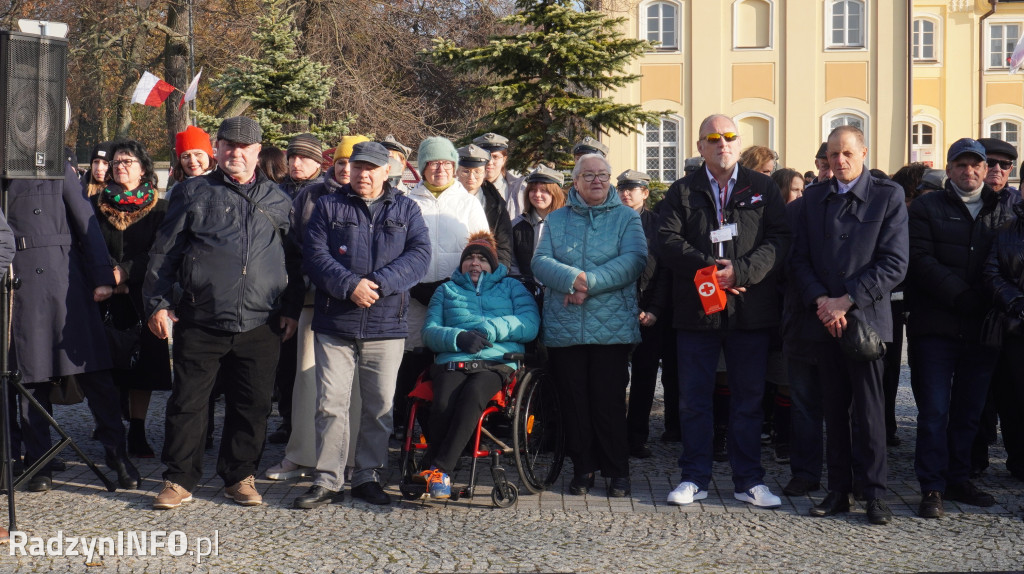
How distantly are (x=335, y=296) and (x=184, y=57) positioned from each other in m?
21.7

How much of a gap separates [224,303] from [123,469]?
1.26 meters

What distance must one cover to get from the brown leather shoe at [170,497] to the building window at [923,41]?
3606cm

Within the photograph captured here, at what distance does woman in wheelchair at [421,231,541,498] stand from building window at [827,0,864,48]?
1100 inches

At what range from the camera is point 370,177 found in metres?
6.20

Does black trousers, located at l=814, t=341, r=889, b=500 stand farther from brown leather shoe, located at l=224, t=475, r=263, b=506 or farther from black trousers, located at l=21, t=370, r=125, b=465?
black trousers, located at l=21, t=370, r=125, b=465

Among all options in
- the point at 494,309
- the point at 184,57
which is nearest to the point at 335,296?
the point at 494,309

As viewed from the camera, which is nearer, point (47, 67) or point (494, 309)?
point (47, 67)

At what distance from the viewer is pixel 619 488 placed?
20.8 feet

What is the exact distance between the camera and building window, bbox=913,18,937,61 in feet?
123

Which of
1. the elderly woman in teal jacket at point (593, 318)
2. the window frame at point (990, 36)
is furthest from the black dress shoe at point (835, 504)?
the window frame at point (990, 36)

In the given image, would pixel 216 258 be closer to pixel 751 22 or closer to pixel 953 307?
pixel 953 307

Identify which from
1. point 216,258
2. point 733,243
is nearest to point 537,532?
point 733,243

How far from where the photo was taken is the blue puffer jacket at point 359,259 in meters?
6.09

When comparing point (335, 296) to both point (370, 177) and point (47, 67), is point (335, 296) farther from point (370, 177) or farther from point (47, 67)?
point (47, 67)
